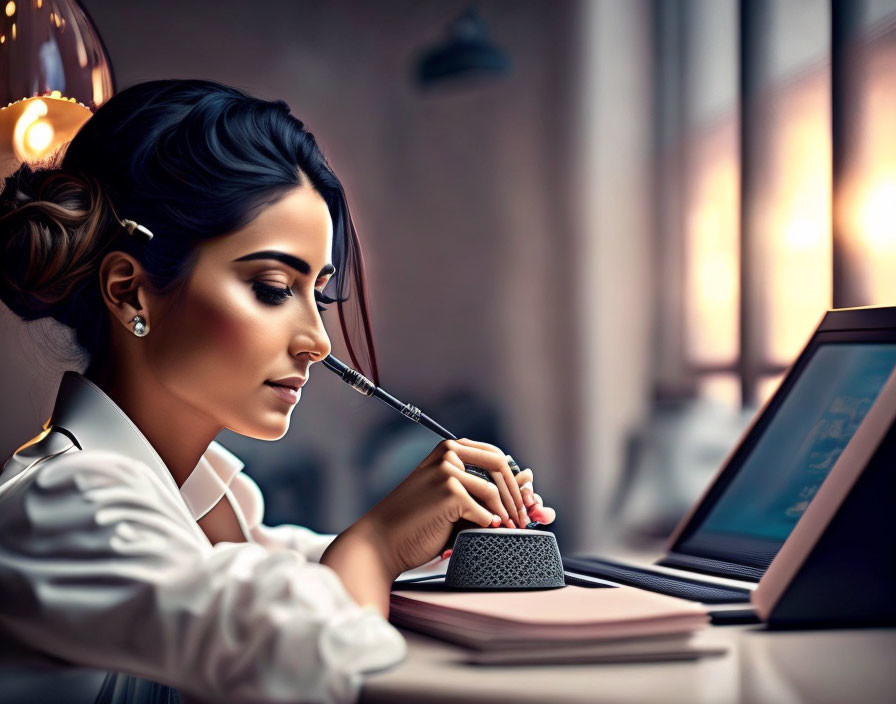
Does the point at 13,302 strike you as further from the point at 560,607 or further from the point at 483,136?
the point at 483,136

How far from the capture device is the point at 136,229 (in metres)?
0.88

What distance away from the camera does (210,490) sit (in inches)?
43.6

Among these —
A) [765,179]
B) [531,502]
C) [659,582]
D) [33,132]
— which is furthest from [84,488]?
[765,179]

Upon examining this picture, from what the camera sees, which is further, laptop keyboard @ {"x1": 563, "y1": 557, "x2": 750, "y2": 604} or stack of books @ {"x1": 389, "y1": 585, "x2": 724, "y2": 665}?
laptop keyboard @ {"x1": 563, "y1": 557, "x2": 750, "y2": 604}

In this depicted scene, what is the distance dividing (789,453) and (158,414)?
2.29 feet

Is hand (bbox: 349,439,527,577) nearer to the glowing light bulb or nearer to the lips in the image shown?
the lips

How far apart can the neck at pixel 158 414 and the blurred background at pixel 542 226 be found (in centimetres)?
103

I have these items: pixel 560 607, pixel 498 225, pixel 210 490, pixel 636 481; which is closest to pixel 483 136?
pixel 498 225

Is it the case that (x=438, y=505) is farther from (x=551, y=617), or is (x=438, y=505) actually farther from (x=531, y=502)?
(x=551, y=617)

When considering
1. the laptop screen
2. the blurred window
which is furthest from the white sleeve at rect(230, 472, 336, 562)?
the blurred window

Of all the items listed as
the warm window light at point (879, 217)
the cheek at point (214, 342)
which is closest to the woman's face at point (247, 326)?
the cheek at point (214, 342)

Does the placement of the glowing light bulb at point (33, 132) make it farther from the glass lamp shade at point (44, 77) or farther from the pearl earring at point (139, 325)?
the pearl earring at point (139, 325)

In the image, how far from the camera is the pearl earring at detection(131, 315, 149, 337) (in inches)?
35.5

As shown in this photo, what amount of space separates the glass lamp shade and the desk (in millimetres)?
847
